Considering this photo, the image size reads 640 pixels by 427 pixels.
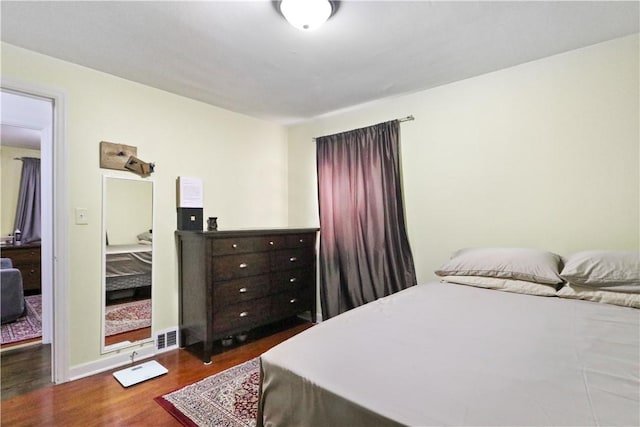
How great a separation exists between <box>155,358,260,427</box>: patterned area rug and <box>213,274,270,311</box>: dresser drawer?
55 cm

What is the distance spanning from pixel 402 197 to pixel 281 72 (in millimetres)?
1516

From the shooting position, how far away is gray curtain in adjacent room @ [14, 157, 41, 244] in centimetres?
511

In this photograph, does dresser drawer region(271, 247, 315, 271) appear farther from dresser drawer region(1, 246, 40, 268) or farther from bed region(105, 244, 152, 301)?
dresser drawer region(1, 246, 40, 268)

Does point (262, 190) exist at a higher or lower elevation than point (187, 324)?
higher

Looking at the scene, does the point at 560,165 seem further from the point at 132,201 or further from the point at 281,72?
the point at 132,201

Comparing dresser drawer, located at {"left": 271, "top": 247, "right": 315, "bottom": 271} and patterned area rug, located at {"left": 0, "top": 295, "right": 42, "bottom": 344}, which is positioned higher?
dresser drawer, located at {"left": 271, "top": 247, "right": 315, "bottom": 271}

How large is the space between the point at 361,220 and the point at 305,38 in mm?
1705

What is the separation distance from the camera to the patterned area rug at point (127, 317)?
2.49 meters

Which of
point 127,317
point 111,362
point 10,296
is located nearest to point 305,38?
point 127,317

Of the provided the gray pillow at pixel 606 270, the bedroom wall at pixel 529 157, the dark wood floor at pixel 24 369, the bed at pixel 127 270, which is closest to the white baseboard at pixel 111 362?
the dark wood floor at pixel 24 369

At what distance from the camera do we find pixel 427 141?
9.15 feet

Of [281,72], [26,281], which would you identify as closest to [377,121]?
[281,72]

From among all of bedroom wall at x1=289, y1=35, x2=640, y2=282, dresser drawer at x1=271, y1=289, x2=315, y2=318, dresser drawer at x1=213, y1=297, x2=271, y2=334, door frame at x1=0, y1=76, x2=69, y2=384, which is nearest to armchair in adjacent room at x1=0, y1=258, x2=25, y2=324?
door frame at x1=0, y1=76, x2=69, y2=384

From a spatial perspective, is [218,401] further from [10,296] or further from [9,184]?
[9,184]
